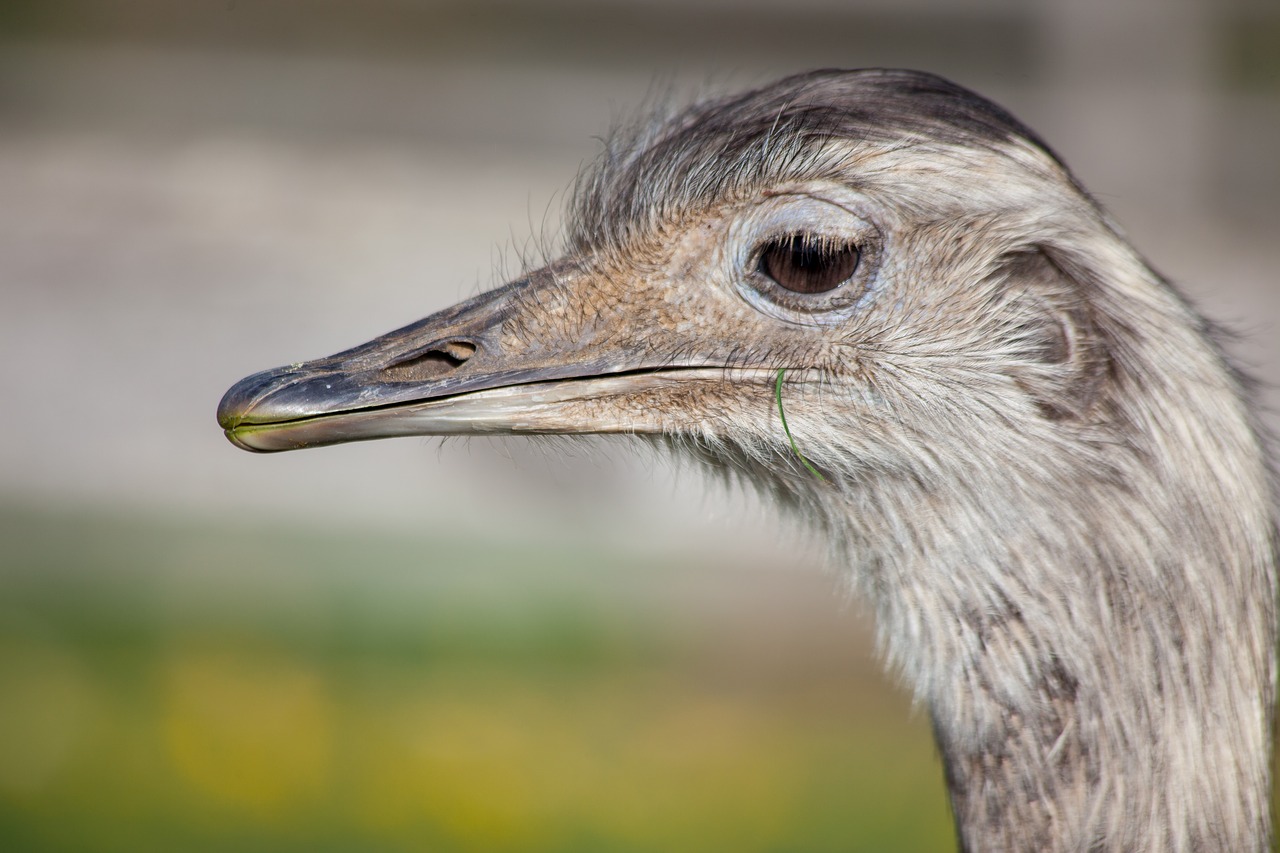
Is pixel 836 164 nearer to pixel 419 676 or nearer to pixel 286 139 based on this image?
pixel 419 676

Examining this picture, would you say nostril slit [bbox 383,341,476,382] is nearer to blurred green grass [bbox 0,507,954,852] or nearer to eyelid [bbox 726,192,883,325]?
eyelid [bbox 726,192,883,325]

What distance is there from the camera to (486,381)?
1.70m

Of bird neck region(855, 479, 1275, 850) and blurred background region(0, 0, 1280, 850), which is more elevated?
blurred background region(0, 0, 1280, 850)

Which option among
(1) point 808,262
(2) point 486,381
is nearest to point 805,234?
(1) point 808,262

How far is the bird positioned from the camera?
158 cm

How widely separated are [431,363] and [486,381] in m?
0.08

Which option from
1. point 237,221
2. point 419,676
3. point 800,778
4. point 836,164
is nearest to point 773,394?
point 836,164

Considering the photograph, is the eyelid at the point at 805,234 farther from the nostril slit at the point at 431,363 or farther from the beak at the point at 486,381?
the nostril slit at the point at 431,363

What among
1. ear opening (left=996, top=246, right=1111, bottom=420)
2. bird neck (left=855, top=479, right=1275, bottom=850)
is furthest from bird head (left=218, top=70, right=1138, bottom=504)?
bird neck (left=855, top=479, right=1275, bottom=850)

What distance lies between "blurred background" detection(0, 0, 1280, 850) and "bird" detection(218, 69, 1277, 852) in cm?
217

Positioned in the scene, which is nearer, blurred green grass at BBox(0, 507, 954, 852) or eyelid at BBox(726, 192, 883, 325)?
eyelid at BBox(726, 192, 883, 325)

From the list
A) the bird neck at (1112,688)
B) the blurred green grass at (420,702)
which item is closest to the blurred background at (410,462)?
the blurred green grass at (420,702)

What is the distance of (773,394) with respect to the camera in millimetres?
1693

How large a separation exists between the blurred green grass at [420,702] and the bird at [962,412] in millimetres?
2138
